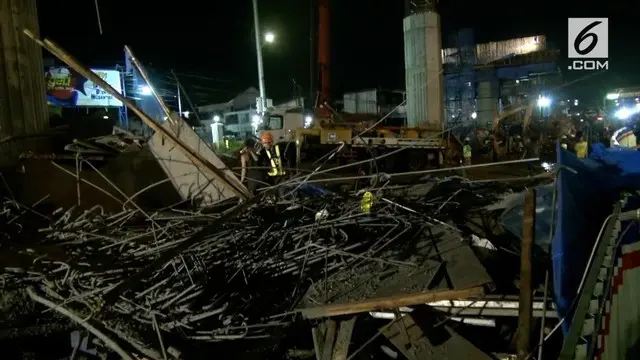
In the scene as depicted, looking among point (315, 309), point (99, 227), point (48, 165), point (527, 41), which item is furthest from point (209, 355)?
point (527, 41)

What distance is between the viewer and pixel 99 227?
4.79 meters

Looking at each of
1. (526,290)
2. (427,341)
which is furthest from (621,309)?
(427,341)

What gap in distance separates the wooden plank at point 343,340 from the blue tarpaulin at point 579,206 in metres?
1.44

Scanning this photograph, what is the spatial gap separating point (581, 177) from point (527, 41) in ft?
130

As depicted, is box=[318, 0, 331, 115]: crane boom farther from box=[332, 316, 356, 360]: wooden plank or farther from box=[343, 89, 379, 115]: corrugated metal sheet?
box=[332, 316, 356, 360]: wooden plank

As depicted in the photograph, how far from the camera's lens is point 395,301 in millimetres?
3170

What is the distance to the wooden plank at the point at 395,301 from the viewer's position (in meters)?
3.09

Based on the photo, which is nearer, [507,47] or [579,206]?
[579,206]

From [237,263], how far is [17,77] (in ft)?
15.8

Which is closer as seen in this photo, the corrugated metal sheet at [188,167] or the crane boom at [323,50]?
the corrugated metal sheet at [188,167]

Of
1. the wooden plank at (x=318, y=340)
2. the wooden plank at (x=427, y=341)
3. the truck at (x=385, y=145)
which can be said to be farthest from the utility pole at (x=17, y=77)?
the truck at (x=385, y=145)

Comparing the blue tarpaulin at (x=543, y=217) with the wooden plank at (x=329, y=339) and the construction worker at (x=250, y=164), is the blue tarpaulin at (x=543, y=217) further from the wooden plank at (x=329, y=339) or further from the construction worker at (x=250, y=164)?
the construction worker at (x=250, y=164)

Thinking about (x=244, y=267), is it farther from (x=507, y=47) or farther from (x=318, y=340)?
(x=507, y=47)

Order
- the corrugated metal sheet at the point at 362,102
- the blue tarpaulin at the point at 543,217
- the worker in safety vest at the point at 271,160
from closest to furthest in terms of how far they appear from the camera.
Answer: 1. the blue tarpaulin at the point at 543,217
2. the worker in safety vest at the point at 271,160
3. the corrugated metal sheet at the point at 362,102
